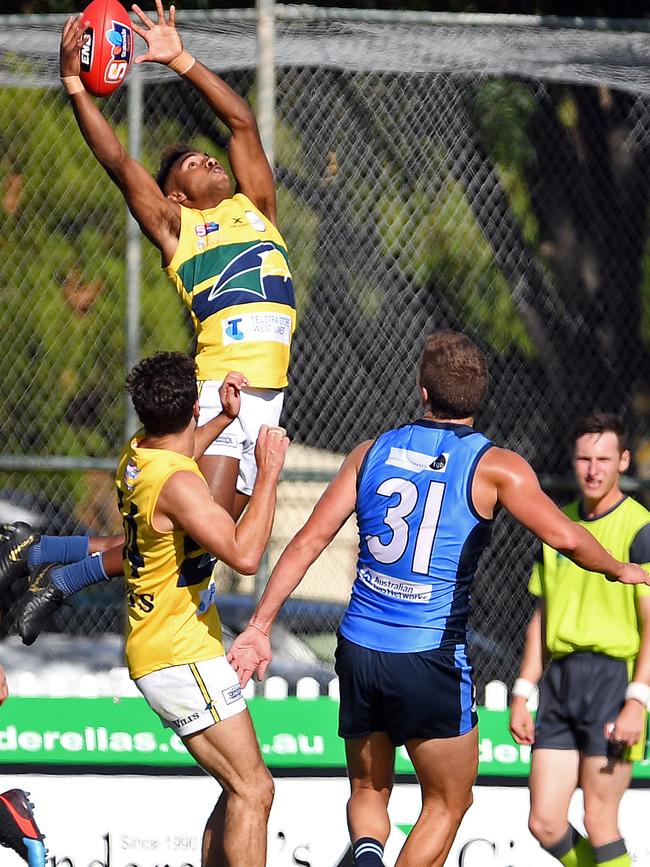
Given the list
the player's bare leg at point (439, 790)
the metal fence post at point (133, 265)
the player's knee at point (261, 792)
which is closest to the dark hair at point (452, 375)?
the player's bare leg at point (439, 790)

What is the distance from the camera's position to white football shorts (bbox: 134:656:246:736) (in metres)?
4.91

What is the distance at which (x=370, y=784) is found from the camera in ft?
16.2

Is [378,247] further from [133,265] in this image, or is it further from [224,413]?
[224,413]

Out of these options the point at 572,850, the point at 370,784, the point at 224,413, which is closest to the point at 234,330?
the point at 224,413

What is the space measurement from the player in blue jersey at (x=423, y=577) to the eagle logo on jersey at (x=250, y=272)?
4.08 feet

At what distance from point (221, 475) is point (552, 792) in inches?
72.1

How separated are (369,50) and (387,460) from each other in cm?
354

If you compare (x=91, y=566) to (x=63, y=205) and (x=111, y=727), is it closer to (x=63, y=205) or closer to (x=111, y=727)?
(x=111, y=727)

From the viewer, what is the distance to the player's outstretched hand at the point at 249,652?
15.9 ft

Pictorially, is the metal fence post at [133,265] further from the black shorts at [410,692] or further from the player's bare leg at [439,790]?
the player's bare leg at [439,790]

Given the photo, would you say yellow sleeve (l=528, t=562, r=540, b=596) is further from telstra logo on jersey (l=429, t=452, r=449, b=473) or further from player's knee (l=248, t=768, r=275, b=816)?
player's knee (l=248, t=768, r=275, b=816)

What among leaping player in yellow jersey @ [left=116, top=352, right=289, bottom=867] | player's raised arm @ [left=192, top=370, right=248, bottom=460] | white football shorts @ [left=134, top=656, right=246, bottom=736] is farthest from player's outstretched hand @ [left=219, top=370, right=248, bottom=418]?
white football shorts @ [left=134, top=656, right=246, bottom=736]

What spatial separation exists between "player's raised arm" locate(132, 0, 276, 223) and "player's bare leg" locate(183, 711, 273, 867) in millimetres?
2339

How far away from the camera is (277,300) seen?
5918 mm
